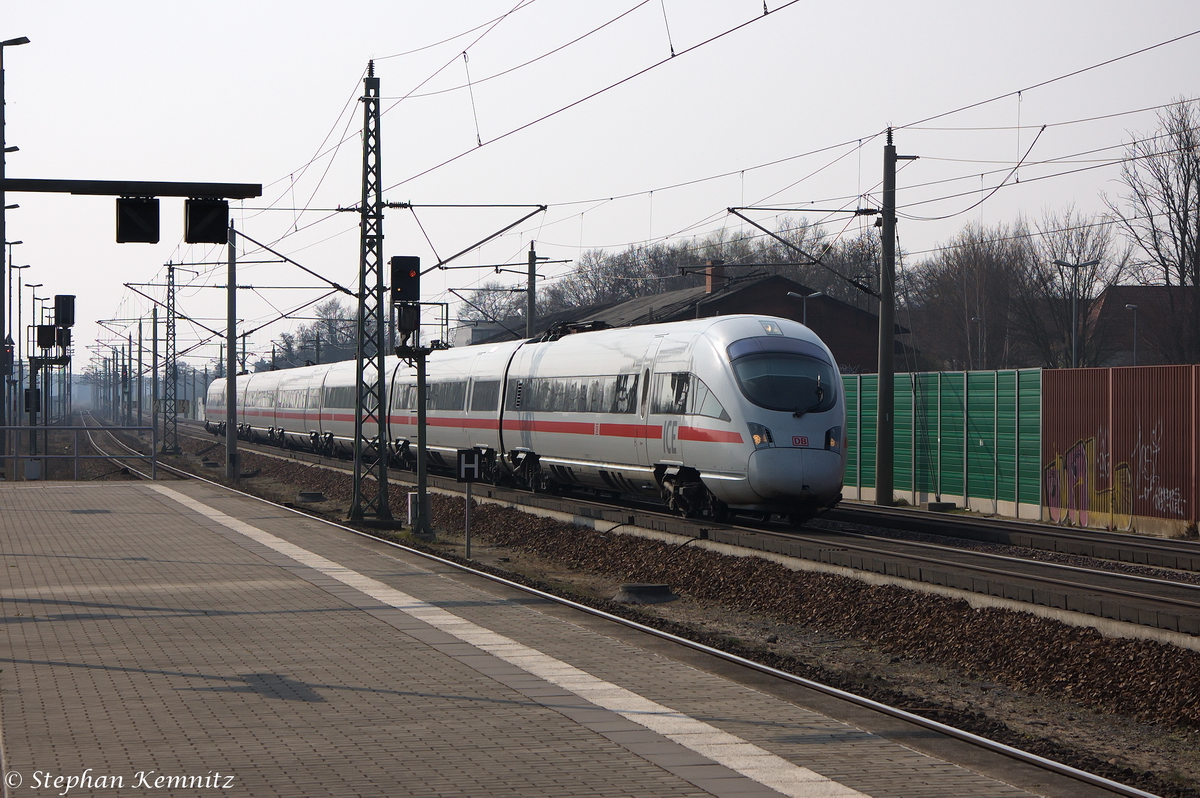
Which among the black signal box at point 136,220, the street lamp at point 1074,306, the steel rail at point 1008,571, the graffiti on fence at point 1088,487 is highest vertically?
the street lamp at point 1074,306

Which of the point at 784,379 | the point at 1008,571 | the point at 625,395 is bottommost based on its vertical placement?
the point at 1008,571

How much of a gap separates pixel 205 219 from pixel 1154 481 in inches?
625

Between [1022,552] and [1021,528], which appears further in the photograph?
[1021,528]

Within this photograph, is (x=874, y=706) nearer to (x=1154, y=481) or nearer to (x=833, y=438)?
(x=833, y=438)

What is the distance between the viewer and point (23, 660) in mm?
10492

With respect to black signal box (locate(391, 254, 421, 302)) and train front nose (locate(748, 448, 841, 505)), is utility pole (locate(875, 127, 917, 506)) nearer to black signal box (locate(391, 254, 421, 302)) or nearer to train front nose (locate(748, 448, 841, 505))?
train front nose (locate(748, 448, 841, 505))

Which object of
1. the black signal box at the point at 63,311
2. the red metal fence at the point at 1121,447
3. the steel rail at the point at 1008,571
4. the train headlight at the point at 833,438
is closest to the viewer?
the steel rail at the point at 1008,571

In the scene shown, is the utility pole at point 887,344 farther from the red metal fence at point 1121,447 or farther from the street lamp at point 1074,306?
the street lamp at point 1074,306

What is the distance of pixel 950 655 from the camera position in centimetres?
1220

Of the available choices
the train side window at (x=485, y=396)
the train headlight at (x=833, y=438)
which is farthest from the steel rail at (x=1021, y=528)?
the train side window at (x=485, y=396)

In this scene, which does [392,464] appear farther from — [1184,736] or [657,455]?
[1184,736]

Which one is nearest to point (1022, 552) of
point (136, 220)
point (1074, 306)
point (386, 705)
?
point (386, 705)

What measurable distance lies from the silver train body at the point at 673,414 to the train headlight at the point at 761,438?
15 millimetres

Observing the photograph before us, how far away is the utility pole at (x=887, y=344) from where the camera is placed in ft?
87.2
